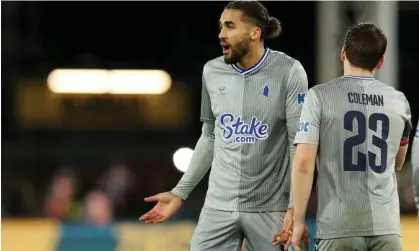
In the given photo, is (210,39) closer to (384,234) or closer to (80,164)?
(80,164)

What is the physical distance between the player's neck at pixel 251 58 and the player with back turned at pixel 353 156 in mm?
648

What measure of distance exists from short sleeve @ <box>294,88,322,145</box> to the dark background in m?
15.5

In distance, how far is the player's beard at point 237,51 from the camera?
4.61 m

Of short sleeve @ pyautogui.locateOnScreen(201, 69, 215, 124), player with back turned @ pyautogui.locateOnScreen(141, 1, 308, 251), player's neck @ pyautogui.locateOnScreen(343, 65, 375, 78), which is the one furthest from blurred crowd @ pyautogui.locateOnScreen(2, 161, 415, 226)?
player's neck @ pyautogui.locateOnScreen(343, 65, 375, 78)

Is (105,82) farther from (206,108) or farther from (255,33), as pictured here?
(255,33)

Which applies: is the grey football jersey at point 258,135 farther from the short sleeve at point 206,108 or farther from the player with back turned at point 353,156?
the player with back turned at point 353,156

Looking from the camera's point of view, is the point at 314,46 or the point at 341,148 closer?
the point at 341,148

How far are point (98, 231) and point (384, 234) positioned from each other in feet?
16.8

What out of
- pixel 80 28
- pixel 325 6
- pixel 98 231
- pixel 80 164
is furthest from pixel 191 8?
pixel 98 231

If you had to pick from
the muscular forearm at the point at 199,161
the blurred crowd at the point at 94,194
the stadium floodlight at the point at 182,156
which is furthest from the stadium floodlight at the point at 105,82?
the muscular forearm at the point at 199,161

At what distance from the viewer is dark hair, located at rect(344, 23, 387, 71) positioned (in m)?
4.06

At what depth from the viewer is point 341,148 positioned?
3.99m

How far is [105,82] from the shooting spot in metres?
21.5

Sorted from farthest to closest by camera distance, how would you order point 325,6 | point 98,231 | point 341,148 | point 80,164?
1. point 80,164
2. point 325,6
3. point 98,231
4. point 341,148
